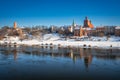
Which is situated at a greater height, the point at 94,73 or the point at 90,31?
the point at 90,31

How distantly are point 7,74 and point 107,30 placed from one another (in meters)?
128

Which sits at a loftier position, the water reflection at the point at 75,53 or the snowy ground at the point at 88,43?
the snowy ground at the point at 88,43

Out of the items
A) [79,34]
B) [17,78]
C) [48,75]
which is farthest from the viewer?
[79,34]

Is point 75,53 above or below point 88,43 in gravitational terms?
below

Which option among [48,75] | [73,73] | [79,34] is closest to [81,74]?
[73,73]

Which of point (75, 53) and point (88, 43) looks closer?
point (75, 53)

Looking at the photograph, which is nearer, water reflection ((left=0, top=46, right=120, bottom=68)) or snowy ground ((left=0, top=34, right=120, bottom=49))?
water reflection ((left=0, top=46, right=120, bottom=68))

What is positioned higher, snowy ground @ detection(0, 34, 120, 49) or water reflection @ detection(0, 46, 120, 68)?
snowy ground @ detection(0, 34, 120, 49)

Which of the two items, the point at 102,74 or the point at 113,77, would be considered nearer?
the point at 113,77

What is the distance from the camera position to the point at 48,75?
57.4 ft

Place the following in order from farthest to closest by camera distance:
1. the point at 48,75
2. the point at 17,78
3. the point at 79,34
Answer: the point at 79,34 < the point at 48,75 < the point at 17,78

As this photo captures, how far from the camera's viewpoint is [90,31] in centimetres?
13975

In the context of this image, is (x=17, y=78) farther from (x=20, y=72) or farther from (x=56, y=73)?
(x=56, y=73)

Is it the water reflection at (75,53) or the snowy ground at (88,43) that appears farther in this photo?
the snowy ground at (88,43)
